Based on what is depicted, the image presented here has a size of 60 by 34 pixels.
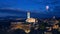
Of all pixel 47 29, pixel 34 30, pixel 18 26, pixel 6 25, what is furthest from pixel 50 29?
pixel 6 25

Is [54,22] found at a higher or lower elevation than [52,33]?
higher

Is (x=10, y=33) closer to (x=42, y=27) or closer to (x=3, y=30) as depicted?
(x=3, y=30)

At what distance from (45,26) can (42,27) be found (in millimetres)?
233

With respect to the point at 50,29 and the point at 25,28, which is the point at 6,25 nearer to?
the point at 25,28

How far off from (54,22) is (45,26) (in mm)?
360

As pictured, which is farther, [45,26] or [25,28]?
[45,26]

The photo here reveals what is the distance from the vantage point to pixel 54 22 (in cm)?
485

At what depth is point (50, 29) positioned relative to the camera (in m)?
4.86

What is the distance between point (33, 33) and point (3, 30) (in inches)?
34.2

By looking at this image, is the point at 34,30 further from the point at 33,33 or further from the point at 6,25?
the point at 6,25

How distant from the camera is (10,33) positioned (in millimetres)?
4590

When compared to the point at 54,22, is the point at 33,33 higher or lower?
lower

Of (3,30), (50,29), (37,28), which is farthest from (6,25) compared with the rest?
(50,29)

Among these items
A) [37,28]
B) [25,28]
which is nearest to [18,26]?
[25,28]
